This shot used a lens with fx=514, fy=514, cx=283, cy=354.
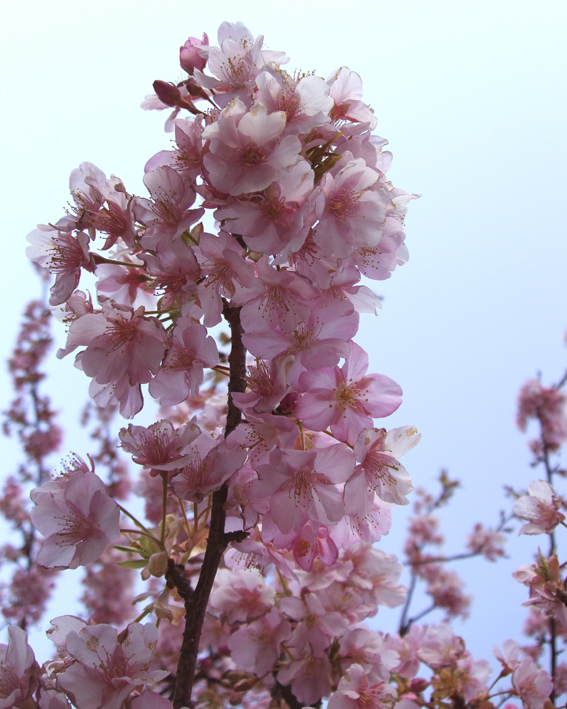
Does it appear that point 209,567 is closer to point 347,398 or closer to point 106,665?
point 106,665

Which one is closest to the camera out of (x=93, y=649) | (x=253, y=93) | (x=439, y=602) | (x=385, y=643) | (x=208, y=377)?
(x=93, y=649)

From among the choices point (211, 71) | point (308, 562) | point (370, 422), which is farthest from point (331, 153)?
point (308, 562)

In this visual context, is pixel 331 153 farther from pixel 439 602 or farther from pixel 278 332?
pixel 439 602

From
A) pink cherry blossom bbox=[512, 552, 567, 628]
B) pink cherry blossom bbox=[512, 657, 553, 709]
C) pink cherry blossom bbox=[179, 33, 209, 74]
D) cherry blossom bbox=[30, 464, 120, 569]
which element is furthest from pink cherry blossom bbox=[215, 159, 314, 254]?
pink cherry blossom bbox=[512, 657, 553, 709]

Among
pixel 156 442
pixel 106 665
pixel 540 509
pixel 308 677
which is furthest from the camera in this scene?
pixel 540 509

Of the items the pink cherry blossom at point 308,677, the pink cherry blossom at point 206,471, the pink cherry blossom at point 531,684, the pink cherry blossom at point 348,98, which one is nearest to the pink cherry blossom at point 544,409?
the pink cherry blossom at point 531,684

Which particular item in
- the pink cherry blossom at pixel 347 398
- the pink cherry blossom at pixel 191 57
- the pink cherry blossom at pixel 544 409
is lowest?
the pink cherry blossom at pixel 347 398

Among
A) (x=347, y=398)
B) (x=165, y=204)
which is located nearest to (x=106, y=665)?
(x=347, y=398)

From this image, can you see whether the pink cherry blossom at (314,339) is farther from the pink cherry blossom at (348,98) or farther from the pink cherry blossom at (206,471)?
the pink cherry blossom at (348,98)
